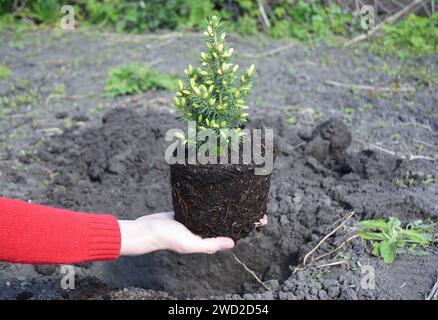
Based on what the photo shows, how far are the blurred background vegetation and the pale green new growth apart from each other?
4.47 m

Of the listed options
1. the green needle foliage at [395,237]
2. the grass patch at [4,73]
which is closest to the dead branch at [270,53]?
the grass patch at [4,73]

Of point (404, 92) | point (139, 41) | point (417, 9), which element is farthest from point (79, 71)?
point (417, 9)

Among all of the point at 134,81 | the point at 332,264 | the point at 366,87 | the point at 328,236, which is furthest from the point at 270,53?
the point at 332,264

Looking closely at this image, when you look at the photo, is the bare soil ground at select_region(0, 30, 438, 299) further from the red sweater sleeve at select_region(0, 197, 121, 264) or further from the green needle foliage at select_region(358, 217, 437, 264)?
the red sweater sleeve at select_region(0, 197, 121, 264)

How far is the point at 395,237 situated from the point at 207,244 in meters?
1.00

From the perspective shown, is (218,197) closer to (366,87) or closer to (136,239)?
(136,239)

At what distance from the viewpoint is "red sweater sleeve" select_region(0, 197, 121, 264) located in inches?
112

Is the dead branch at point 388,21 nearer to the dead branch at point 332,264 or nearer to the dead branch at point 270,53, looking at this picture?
the dead branch at point 270,53

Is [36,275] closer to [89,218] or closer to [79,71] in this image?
[89,218]

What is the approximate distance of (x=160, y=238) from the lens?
328cm

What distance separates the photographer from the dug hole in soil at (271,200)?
3561mm

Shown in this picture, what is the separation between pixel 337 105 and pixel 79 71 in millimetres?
3073

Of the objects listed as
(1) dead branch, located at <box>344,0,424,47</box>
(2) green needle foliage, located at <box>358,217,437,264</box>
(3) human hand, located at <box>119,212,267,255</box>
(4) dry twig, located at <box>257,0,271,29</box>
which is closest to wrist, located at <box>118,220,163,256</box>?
(3) human hand, located at <box>119,212,267,255</box>

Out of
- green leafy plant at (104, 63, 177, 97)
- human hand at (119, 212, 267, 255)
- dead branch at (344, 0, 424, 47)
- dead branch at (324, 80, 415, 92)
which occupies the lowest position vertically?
human hand at (119, 212, 267, 255)
